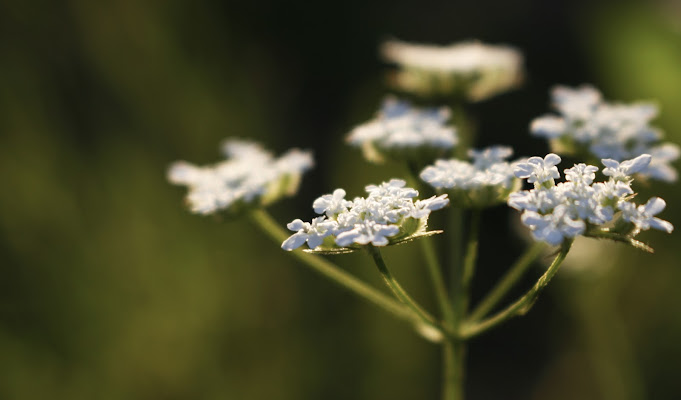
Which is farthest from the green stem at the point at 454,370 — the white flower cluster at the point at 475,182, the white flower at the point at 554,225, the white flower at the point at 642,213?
the white flower at the point at 642,213

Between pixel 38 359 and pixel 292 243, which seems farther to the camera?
pixel 38 359

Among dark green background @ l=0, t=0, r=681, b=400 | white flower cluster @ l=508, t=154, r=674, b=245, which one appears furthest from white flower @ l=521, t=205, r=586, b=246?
dark green background @ l=0, t=0, r=681, b=400

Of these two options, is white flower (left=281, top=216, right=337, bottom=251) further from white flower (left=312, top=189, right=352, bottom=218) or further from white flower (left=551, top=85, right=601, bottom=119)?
white flower (left=551, top=85, right=601, bottom=119)

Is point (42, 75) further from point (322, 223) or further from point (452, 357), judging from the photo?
point (452, 357)

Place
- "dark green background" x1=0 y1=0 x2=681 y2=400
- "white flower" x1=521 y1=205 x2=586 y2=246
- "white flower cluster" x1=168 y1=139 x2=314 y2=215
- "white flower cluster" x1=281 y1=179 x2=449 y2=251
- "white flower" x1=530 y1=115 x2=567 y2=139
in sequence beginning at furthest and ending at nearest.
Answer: "dark green background" x1=0 y1=0 x2=681 y2=400 < "white flower" x1=530 y1=115 x2=567 y2=139 < "white flower cluster" x1=168 y1=139 x2=314 y2=215 < "white flower cluster" x1=281 y1=179 x2=449 y2=251 < "white flower" x1=521 y1=205 x2=586 y2=246

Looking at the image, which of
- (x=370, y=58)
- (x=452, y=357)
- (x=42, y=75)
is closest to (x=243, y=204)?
(x=452, y=357)

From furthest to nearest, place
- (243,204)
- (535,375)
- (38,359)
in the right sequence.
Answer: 1. (535,375)
2. (38,359)
3. (243,204)
